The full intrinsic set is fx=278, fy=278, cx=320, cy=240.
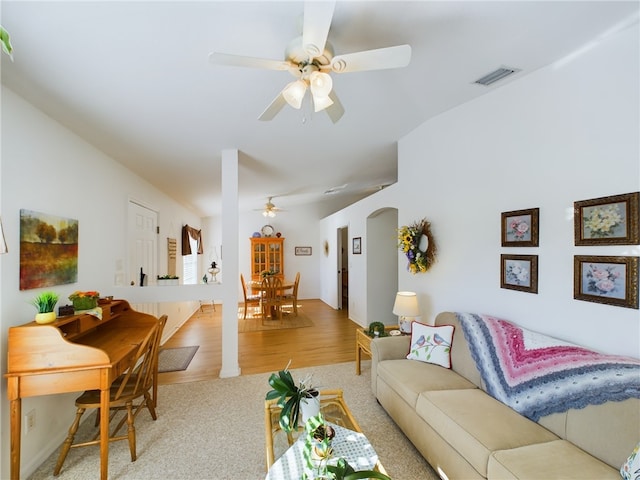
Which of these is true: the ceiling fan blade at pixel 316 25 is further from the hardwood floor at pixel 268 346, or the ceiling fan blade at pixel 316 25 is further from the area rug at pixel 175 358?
the area rug at pixel 175 358

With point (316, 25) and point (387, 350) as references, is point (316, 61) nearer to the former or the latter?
point (316, 25)

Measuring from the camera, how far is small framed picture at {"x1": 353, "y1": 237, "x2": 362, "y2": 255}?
17.6ft

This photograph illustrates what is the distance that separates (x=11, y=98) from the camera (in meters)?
1.75

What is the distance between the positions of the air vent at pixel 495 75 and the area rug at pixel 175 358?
4.30 metres

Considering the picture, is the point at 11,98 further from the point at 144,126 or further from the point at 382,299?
the point at 382,299

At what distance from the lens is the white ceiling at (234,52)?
4.57ft

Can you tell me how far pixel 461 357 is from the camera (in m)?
2.24

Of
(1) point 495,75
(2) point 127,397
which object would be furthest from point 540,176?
(2) point 127,397

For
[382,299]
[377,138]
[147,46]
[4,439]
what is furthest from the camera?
[382,299]

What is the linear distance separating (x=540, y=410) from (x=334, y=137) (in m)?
2.85

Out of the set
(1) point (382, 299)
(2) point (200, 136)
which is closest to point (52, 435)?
(2) point (200, 136)

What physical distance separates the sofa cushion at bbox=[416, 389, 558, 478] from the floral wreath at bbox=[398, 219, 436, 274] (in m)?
1.41

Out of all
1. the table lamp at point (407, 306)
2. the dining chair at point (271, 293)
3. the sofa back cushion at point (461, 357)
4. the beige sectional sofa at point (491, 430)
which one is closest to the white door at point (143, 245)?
the dining chair at point (271, 293)

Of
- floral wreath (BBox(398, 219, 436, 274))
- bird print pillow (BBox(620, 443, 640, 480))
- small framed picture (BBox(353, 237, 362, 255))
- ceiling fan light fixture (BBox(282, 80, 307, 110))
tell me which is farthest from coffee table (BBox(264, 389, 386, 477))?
small framed picture (BBox(353, 237, 362, 255))
